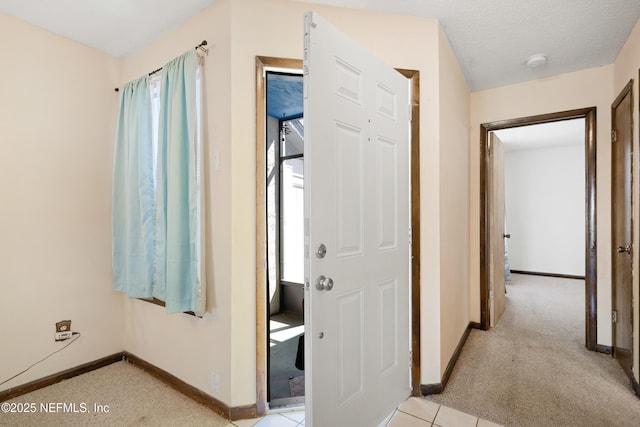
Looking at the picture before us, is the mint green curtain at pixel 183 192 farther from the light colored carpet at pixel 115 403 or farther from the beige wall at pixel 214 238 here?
the light colored carpet at pixel 115 403

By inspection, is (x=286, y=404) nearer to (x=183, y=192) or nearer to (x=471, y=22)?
(x=183, y=192)

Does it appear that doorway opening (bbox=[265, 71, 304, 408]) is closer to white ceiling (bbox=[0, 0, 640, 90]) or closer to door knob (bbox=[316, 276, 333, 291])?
white ceiling (bbox=[0, 0, 640, 90])

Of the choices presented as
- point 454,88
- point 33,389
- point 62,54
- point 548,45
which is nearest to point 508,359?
point 454,88

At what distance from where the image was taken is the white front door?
4.33ft

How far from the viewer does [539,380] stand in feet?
7.22

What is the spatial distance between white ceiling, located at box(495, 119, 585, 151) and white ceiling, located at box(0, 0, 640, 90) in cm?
187

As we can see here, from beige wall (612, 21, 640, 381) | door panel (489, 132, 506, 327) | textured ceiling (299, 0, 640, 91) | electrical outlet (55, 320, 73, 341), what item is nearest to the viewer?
textured ceiling (299, 0, 640, 91)

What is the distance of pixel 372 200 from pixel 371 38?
1.07 meters

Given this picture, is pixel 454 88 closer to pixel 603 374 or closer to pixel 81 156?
pixel 603 374

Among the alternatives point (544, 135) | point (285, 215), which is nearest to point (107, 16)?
point (285, 215)

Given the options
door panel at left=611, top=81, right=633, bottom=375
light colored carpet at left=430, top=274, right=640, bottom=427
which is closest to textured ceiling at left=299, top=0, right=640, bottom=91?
door panel at left=611, top=81, right=633, bottom=375

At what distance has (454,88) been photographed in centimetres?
247

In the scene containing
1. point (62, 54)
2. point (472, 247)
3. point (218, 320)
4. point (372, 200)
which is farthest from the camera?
point (472, 247)

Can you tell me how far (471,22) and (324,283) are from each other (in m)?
1.95
